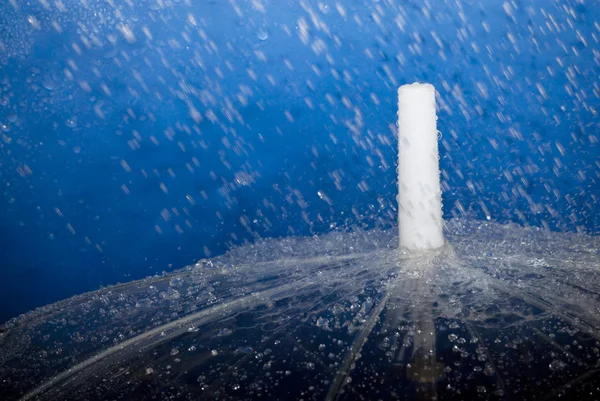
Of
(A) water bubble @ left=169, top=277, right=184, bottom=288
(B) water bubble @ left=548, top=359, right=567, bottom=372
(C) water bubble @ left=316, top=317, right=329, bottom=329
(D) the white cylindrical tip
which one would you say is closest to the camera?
(B) water bubble @ left=548, top=359, right=567, bottom=372

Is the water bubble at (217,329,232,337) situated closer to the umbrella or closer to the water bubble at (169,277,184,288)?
the umbrella

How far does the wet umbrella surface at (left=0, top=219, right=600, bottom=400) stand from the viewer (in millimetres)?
497

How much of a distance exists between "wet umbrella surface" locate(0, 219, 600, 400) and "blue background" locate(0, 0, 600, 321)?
828 mm

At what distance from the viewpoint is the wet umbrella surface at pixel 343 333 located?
50 centimetres

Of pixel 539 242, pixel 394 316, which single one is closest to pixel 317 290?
pixel 394 316

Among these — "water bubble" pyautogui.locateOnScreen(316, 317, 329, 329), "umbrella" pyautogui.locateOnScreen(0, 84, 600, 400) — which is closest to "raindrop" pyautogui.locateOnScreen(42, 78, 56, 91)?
"umbrella" pyautogui.locateOnScreen(0, 84, 600, 400)

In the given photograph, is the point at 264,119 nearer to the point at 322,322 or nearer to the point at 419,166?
the point at 419,166

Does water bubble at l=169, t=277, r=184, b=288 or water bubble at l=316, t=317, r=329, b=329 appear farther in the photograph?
water bubble at l=169, t=277, r=184, b=288

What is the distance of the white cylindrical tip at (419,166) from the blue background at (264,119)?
87 cm

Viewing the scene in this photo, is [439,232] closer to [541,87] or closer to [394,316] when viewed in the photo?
[394,316]

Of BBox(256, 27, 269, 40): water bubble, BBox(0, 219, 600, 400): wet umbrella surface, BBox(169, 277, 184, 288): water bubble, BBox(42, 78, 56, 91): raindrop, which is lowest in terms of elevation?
BBox(0, 219, 600, 400): wet umbrella surface

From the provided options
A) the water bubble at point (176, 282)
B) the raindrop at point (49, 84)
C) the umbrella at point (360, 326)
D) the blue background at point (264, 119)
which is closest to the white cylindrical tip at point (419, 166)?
the umbrella at point (360, 326)

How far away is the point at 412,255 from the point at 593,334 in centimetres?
33

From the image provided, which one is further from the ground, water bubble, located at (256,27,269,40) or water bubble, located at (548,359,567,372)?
water bubble, located at (256,27,269,40)
